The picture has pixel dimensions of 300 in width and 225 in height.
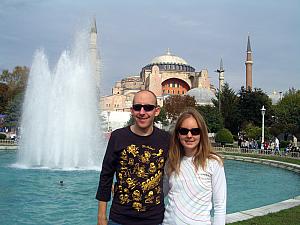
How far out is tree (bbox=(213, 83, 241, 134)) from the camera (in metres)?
45.6

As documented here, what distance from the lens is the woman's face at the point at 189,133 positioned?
2926 mm

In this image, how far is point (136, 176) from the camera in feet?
9.32

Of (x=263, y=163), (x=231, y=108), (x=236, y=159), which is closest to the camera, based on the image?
(x=263, y=163)

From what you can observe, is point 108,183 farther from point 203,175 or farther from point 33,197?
point 33,197

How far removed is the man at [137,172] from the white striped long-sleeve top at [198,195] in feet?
0.43

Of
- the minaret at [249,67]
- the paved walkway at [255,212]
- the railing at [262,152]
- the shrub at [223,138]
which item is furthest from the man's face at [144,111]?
the minaret at [249,67]

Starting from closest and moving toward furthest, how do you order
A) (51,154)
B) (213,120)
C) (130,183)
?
1. (130,183)
2. (51,154)
3. (213,120)

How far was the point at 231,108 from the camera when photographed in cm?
4650

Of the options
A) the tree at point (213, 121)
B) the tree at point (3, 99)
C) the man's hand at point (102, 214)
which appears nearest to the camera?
the man's hand at point (102, 214)

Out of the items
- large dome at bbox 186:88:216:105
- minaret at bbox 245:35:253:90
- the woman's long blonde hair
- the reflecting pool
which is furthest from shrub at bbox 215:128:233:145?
minaret at bbox 245:35:253:90

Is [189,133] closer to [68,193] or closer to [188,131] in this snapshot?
[188,131]

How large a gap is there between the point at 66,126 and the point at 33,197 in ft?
27.3

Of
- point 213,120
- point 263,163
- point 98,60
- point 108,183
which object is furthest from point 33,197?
point 98,60

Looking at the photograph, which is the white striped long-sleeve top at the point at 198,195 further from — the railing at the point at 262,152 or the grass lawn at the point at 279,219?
the railing at the point at 262,152
